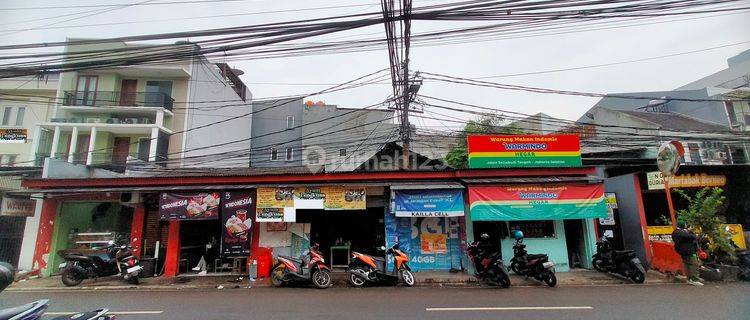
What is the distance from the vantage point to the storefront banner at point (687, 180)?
12.9m

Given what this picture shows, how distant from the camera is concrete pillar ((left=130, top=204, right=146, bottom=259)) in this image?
41.5ft

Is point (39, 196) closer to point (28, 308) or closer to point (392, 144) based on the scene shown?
point (28, 308)

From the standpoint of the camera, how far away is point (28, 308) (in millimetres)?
4016

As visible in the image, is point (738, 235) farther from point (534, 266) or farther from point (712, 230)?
point (534, 266)

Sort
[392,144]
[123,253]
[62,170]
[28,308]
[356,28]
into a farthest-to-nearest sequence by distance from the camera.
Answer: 1. [392,144]
2. [62,170]
3. [123,253]
4. [356,28]
5. [28,308]

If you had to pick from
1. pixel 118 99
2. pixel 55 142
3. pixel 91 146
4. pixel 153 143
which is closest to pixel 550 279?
pixel 153 143

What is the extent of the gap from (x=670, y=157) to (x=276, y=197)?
11.9 metres

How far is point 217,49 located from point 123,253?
798 centimetres

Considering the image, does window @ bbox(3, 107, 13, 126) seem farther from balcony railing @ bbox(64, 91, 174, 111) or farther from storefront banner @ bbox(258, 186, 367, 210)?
storefront banner @ bbox(258, 186, 367, 210)

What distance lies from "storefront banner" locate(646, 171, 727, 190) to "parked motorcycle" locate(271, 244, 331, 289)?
39.0 feet

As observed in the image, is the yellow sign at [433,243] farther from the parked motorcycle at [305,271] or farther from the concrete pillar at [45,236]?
the concrete pillar at [45,236]

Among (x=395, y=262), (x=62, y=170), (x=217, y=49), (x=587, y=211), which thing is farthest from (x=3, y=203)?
(x=587, y=211)

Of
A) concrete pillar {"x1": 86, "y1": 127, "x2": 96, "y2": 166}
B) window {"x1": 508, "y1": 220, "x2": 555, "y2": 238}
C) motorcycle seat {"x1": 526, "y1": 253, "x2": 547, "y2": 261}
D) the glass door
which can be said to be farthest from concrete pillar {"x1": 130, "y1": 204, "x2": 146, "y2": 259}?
the glass door

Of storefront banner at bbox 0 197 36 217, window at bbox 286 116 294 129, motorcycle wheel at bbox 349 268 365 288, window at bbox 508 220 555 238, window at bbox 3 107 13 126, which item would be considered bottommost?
motorcycle wheel at bbox 349 268 365 288
